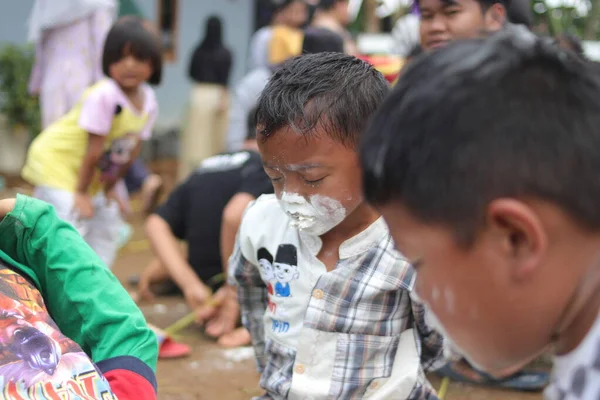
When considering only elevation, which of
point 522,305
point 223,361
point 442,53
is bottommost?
point 223,361

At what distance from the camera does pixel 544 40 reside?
41.3 inches

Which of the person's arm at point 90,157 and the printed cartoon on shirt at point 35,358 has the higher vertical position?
the printed cartoon on shirt at point 35,358

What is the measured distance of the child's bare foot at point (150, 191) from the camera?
221 inches

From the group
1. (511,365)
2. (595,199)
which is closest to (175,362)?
(511,365)

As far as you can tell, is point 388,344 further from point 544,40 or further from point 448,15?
point 448,15

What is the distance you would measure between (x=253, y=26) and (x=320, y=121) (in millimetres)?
10199

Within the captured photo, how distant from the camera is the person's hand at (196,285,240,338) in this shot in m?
3.56

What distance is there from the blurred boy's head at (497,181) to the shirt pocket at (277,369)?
92 centimetres

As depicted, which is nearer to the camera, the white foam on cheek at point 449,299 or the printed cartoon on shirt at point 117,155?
the white foam on cheek at point 449,299

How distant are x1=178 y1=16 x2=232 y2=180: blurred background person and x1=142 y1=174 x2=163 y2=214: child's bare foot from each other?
186 centimetres

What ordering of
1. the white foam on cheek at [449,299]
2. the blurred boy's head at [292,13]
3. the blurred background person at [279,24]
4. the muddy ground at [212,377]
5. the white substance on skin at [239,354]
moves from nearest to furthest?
1. the white foam on cheek at [449,299]
2. the muddy ground at [212,377]
3. the white substance on skin at [239,354]
4. the blurred background person at [279,24]
5. the blurred boy's head at [292,13]

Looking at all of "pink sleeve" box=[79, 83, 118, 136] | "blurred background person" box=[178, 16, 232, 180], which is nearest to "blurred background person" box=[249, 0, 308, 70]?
"blurred background person" box=[178, 16, 232, 180]

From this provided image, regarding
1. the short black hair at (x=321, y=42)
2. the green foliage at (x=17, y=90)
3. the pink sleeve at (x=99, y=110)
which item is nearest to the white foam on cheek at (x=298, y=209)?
the pink sleeve at (x=99, y=110)

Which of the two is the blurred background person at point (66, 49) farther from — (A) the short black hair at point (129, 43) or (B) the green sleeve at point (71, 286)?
(B) the green sleeve at point (71, 286)
